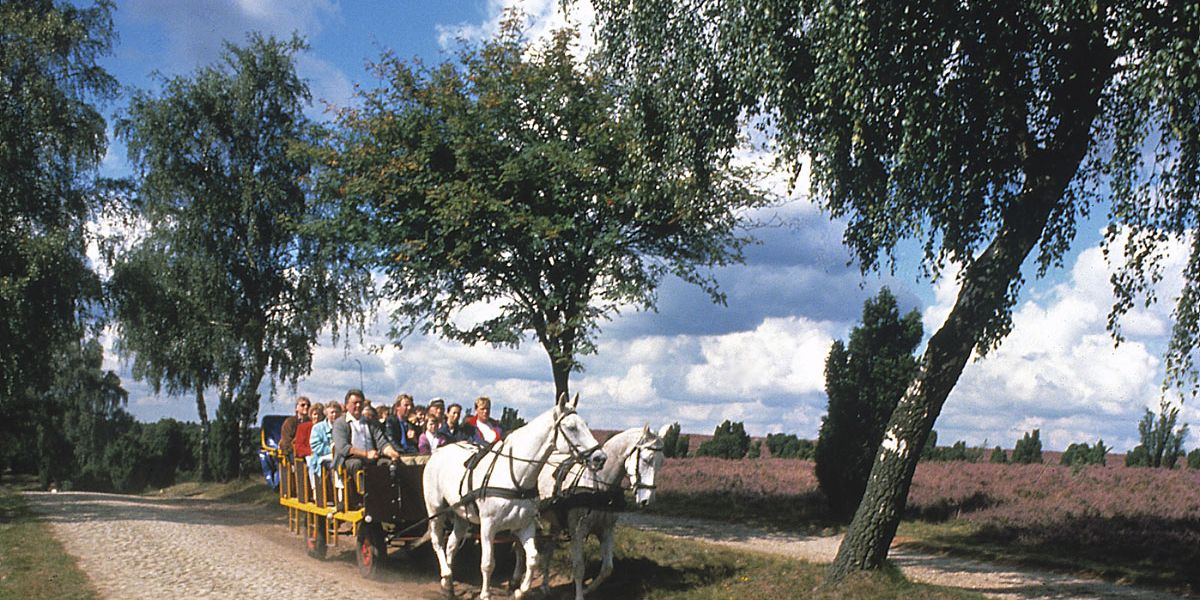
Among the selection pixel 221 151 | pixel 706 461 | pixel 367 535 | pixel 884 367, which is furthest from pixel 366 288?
pixel 367 535

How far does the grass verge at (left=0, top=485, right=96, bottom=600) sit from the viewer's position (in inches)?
497

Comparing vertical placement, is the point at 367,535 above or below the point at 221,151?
below

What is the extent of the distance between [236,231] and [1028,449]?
93.6ft

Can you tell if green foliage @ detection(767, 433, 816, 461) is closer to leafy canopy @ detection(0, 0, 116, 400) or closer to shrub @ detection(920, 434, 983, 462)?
shrub @ detection(920, 434, 983, 462)

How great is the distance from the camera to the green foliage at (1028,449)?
38875mm

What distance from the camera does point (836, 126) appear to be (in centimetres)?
→ 1209

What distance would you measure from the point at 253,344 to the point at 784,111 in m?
24.1

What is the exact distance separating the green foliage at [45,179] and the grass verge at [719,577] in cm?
1476

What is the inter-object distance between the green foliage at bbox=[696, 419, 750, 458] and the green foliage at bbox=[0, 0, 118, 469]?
24.7 m

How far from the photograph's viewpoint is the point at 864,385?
68.6 ft

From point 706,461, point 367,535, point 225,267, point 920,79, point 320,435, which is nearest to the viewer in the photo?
point 920,79

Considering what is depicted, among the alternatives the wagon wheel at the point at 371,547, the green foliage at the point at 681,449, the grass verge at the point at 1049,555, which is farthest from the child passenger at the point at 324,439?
the green foliage at the point at 681,449

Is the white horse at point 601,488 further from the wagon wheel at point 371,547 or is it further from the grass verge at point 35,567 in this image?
the grass verge at point 35,567

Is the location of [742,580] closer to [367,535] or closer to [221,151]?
[367,535]
